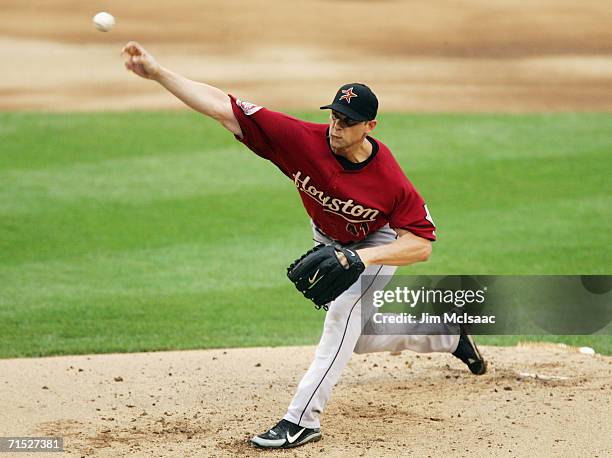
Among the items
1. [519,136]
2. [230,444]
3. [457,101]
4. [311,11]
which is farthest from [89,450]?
[311,11]

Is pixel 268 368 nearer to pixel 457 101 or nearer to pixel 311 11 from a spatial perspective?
pixel 457 101

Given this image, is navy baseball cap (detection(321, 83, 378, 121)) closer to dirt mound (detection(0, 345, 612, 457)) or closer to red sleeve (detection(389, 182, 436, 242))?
red sleeve (detection(389, 182, 436, 242))

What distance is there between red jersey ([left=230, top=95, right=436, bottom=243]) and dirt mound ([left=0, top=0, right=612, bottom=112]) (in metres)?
8.25

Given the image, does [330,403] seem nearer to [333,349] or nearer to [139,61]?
[333,349]

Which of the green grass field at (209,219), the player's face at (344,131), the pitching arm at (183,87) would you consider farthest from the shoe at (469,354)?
the pitching arm at (183,87)

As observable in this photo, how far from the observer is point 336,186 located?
4.82 meters

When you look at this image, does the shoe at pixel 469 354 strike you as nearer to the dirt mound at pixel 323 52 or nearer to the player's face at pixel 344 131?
the player's face at pixel 344 131

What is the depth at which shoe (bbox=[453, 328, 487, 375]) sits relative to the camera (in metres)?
5.86

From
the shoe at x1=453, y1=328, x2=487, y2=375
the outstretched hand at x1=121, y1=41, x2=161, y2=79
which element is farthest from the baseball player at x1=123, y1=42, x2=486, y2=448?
the shoe at x1=453, y1=328, x2=487, y2=375

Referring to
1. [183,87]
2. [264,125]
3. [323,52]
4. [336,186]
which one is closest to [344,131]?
[336,186]

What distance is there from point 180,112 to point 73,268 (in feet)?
16.4

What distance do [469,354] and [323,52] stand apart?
30.8ft

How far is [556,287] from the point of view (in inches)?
313

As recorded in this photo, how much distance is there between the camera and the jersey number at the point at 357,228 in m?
5.09
